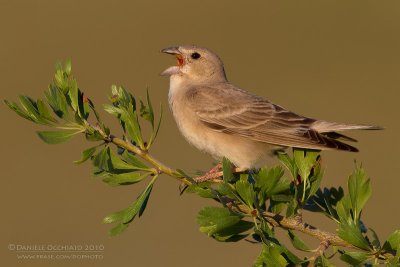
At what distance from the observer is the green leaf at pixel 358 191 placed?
139 inches

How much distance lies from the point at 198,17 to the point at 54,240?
11.9 metres

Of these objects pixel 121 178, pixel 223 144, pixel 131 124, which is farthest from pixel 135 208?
pixel 223 144

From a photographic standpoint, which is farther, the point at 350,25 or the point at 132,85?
the point at 350,25

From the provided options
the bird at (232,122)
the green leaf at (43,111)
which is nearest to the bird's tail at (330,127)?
the bird at (232,122)

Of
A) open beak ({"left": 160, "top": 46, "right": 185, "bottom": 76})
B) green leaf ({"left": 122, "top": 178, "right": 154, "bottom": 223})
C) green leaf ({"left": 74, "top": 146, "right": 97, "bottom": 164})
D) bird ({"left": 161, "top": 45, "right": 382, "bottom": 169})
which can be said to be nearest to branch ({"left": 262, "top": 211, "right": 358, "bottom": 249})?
green leaf ({"left": 122, "top": 178, "right": 154, "bottom": 223})

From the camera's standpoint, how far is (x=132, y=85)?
1577cm

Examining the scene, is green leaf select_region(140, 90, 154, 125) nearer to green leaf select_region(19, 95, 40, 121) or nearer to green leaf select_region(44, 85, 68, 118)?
green leaf select_region(44, 85, 68, 118)

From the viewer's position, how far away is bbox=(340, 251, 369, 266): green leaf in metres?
3.13

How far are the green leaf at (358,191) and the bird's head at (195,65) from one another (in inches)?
145

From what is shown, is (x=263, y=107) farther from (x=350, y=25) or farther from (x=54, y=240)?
(x=350, y=25)

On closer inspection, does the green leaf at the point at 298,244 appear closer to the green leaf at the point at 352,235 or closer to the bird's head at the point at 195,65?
the green leaf at the point at 352,235

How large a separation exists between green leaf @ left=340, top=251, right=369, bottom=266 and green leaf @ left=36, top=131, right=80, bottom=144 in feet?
5.13

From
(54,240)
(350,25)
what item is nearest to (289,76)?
(350,25)

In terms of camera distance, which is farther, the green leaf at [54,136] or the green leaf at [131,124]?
the green leaf at [131,124]
